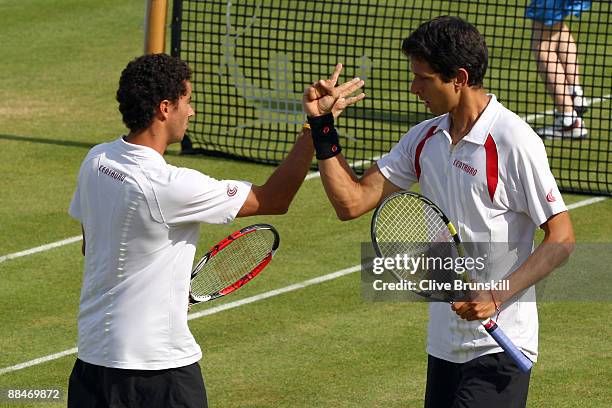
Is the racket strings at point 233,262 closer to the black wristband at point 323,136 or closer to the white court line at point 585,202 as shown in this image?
the black wristband at point 323,136

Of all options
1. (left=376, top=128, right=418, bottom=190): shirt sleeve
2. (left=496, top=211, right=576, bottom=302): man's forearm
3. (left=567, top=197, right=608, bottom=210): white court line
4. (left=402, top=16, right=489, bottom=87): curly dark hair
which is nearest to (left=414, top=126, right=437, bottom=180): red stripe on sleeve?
(left=376, top=128, right=418, bottom=190): shirt sleeve

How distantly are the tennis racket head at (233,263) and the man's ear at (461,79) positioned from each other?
1314 mm

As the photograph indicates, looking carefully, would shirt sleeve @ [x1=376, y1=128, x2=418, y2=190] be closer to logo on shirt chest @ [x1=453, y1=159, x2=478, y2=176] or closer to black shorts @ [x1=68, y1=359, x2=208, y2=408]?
logo on shirt chest @ [x1=453, y1=159, x2=478, y2=176]

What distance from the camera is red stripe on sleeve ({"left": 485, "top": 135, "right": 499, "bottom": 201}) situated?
18.4ft

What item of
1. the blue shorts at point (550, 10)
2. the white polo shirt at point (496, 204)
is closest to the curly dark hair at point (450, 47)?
the white polo shirt at point (496, 204)

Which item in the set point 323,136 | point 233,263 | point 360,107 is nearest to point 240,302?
point 233,263

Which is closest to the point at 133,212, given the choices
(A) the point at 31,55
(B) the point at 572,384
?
(B) the point at 572,384

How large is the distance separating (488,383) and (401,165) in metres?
1.11

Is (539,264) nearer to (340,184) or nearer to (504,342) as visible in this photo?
(504,342)

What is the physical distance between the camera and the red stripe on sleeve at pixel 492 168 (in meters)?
5.62

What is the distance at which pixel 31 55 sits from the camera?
1888 cm

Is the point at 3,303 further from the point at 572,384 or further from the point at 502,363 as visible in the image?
the point at 502,363

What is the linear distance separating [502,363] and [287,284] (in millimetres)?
4867

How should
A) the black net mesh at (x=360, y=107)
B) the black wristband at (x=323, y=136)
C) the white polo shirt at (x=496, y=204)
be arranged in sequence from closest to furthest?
the white polo shirt at (x=496, y=204)
the black wristband at (x=323, y=136)
the black net mesh at (x=360, y=107)
